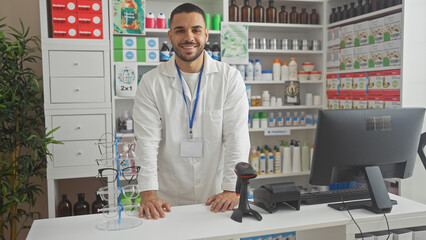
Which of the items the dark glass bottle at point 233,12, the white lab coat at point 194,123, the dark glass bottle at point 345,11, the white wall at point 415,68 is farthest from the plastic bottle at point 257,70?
the white lab coat at point 194,123

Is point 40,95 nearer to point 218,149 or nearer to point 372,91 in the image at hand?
point 218,149

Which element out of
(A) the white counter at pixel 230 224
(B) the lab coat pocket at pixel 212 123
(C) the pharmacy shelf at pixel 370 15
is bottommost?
(A) the white counter at pixel 230 224

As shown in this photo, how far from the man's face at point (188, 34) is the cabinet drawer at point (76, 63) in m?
1.20

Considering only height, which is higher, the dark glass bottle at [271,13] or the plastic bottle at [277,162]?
the dark glass bottle at [271,13]

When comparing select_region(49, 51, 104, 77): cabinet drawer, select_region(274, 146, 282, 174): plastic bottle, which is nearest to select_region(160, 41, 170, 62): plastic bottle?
select_region(49, 51, 104, 77): cabinet drawer

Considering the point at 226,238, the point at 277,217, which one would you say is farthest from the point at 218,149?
the point at 226,238

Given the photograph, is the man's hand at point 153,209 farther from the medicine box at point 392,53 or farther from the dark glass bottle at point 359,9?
the dark glass bottle at point 359,9

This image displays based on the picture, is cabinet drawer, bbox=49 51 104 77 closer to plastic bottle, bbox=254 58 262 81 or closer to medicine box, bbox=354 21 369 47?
plastic bottle, bbox=254 58 262 81

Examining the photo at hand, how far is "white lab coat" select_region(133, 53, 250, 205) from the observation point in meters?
2.01

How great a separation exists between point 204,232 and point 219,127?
77 cm

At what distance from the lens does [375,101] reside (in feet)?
10.3

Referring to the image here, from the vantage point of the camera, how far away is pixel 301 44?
3832 mm

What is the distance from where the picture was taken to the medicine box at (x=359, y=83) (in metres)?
3.28

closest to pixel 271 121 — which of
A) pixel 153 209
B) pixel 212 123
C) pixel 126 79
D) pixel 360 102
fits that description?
pixel 360 102
